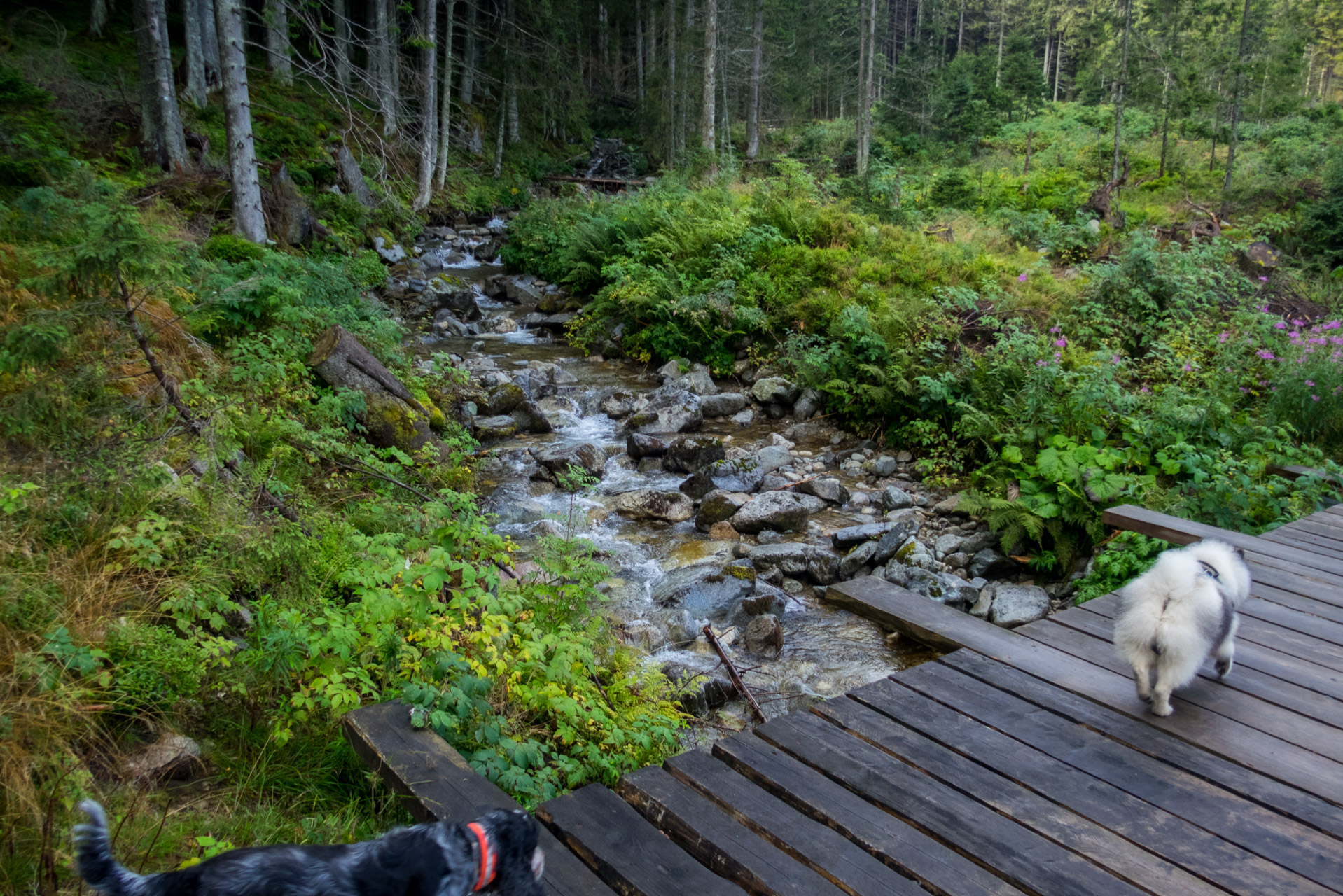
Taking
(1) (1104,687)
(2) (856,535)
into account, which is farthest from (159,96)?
(1) (1104,687)

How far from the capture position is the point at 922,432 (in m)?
9.67

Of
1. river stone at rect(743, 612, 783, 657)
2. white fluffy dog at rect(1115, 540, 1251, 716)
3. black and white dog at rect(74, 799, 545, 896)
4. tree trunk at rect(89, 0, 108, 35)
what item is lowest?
river stone at rect(743, 612, 783, 657)

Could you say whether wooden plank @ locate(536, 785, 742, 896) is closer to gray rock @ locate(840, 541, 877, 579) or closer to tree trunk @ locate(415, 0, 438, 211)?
gray rock @ locate(840, 541, 877, 579)

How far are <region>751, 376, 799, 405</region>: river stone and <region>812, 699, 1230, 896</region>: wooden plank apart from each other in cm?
835

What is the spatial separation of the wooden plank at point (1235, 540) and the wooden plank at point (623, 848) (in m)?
4.29

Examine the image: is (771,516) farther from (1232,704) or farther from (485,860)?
(485,860)

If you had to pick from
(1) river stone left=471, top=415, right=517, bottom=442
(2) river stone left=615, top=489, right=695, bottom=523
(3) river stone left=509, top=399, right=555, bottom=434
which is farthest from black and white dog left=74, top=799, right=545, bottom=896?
(3) river stone left=509, top=399, right=555, bottom=434

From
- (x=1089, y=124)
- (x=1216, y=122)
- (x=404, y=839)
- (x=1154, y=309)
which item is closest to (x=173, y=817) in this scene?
(x=404, y=839)

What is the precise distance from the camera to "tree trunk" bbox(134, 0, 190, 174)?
1288 centimetres

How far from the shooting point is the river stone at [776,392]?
11.7 m

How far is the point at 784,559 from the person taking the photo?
7.42m

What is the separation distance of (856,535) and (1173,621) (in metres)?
4.46

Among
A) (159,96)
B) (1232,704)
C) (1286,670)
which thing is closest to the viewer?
(1232,704)

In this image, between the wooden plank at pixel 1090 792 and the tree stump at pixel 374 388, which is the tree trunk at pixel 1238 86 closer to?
the tree stump at pixel 374 388
